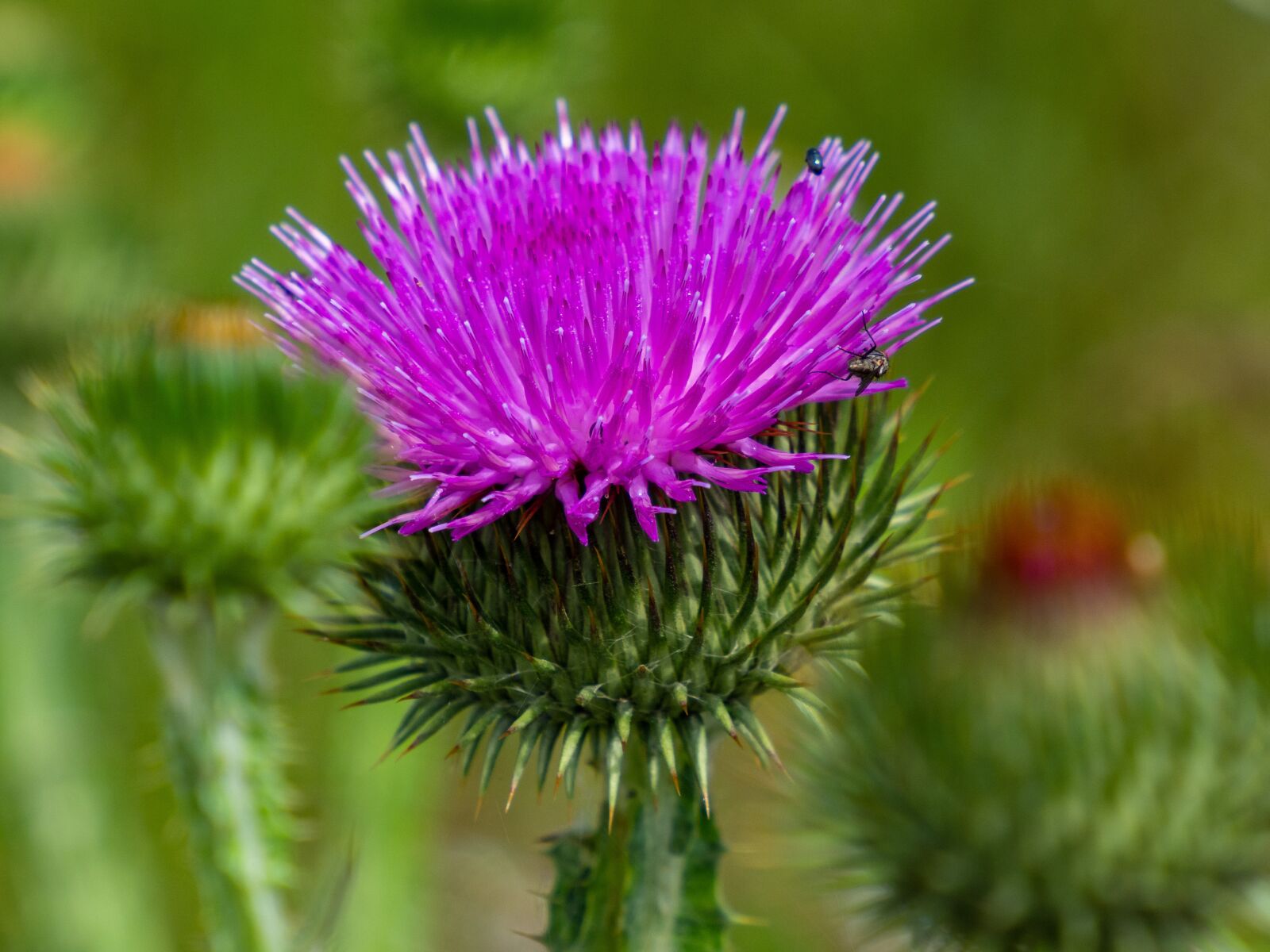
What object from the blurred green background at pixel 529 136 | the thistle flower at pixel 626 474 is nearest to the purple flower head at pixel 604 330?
the thistle flower at pixel 626 474

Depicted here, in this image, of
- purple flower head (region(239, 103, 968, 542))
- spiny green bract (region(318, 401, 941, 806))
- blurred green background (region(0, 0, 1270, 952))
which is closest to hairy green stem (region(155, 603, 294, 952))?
blurred green background (region(0, 0, 1270, 952))

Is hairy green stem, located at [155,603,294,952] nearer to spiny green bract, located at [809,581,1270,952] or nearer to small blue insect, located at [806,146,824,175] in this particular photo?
spiny green bract, located at [809,581,1270,952]

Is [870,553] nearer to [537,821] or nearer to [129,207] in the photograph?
[537,821]

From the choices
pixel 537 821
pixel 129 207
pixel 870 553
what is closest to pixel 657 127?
pixel 129 207

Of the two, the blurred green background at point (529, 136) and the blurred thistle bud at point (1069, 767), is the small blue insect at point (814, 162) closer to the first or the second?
the blurred thistle bud at point (1069, 767)

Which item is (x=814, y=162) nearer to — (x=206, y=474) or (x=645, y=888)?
(x=645, y=888)

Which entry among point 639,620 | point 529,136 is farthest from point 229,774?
point 529,136
